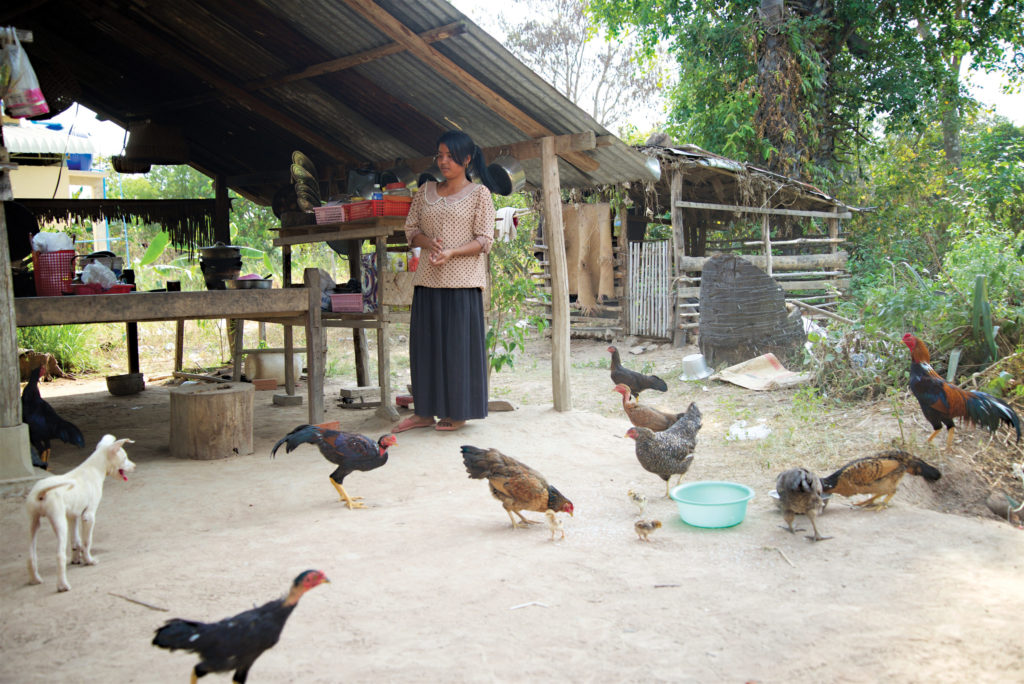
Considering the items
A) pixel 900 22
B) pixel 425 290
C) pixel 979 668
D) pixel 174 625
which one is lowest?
pixel 979 668

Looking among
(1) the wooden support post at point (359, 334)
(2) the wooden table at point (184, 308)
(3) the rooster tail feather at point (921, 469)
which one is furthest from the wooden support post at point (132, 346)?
(3) the rooster tail feather at point (921, 469)

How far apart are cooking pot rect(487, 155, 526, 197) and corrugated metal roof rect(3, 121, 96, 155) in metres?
7.14

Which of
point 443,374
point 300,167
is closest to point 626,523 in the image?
point 443,374

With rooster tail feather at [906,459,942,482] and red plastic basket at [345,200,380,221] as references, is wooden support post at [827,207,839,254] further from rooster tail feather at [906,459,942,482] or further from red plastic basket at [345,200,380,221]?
rooster tail feather at [906,459,942,482]

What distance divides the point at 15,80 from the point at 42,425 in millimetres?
2532

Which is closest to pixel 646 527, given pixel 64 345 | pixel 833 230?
pixel 64 345

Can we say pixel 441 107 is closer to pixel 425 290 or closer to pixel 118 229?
pixel 425 290

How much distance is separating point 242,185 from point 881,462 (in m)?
8.59

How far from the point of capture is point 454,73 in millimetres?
6391

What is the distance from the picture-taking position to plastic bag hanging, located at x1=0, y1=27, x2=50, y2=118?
4742mm

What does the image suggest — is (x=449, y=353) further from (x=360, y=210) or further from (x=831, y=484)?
(x=831, y=484)

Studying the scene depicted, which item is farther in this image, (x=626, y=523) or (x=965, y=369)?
(x=965, y=369)

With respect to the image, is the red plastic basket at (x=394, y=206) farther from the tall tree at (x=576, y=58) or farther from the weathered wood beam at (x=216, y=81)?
the tall tree at (x=576, y=58)

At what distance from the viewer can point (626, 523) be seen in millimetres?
4555
